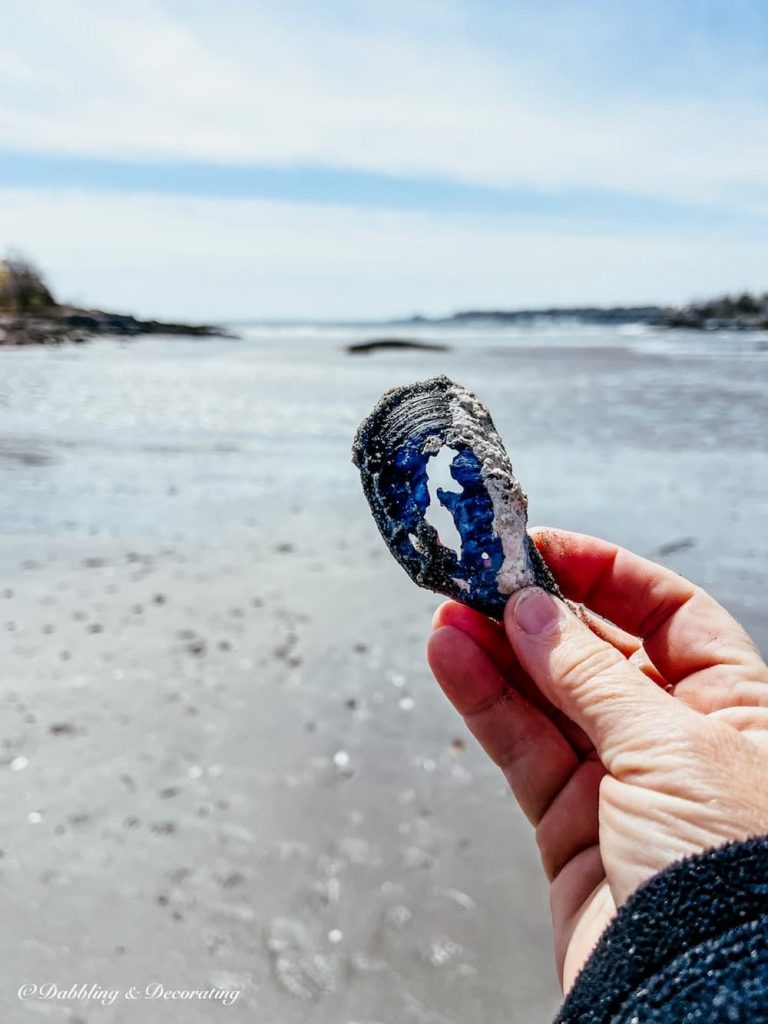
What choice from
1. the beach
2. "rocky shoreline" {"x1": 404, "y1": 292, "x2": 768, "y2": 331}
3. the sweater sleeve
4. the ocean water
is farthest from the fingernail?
"rocky shoreline" {"x1": 404, "y1": 292, "x2": 768, "y2": 331}

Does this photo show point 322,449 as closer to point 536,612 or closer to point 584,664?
point 536,612

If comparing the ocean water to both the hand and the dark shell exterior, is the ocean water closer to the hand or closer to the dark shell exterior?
the hand

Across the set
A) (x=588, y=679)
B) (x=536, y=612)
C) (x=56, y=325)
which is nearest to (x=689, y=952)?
(x=588, y=679)

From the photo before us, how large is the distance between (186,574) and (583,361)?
28407 millimetres

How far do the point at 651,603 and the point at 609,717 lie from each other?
116 cm

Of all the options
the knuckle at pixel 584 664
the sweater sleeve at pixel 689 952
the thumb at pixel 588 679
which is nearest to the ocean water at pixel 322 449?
the thumb at pixel 588 679

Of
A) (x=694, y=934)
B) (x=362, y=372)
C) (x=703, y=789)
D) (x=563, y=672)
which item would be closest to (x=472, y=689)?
(x=563, y=672)

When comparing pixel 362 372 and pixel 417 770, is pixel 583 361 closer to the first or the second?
pixel 362 372

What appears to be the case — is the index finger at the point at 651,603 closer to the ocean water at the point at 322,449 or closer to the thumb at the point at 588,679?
the thumb at the point at 588,679

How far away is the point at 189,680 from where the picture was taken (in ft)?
17.3

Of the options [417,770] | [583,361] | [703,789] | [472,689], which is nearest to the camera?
[703,789]

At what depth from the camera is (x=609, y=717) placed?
195cm

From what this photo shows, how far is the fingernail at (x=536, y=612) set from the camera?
2.31m

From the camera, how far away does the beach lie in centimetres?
319
